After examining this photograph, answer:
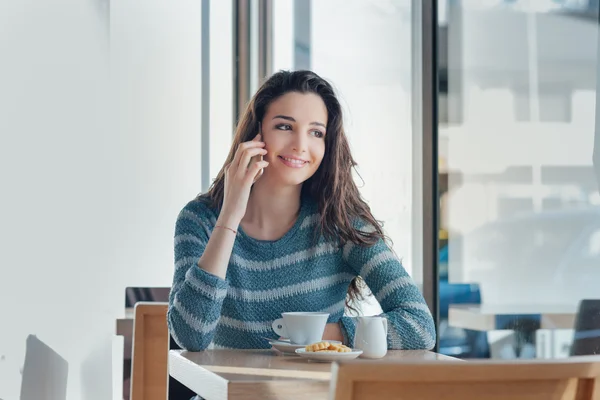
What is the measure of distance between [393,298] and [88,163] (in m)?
2.33

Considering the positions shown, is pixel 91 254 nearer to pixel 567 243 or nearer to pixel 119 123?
pixel 119 123

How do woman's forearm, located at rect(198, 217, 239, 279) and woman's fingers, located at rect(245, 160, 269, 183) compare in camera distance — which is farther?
woman's fingers, located at rect(245, 160, 269, 183)

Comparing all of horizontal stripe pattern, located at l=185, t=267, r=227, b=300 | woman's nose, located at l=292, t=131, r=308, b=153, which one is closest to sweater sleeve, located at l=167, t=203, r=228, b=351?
horizontal stripe pattern, located at l=185, t=267, r=227, b=300

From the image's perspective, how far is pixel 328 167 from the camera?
188 cm

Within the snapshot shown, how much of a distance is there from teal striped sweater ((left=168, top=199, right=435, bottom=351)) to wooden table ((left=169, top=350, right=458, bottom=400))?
6 centimetres

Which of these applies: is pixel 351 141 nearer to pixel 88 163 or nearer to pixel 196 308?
pixel 88 163

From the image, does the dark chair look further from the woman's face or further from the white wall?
the white wall

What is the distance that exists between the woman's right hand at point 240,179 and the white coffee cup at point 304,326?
9.6 inches

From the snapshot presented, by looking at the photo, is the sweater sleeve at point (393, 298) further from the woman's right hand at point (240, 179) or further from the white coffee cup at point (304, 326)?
the woman's right hand at point (240, 179)

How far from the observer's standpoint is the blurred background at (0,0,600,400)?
6.34ft

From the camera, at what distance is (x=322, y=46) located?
3373 mm

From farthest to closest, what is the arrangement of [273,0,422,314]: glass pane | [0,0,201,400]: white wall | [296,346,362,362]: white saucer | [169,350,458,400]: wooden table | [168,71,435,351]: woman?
[0,0,201,400]: white wall
[273,0,422,314]: glass pane
[168,71,435,351]: woman
[296,346,362,362]: white saucer
[169,350,458,400]: wooden table

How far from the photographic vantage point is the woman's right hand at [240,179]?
1.68 metres

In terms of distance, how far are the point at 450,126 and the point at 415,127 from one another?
0.21m
